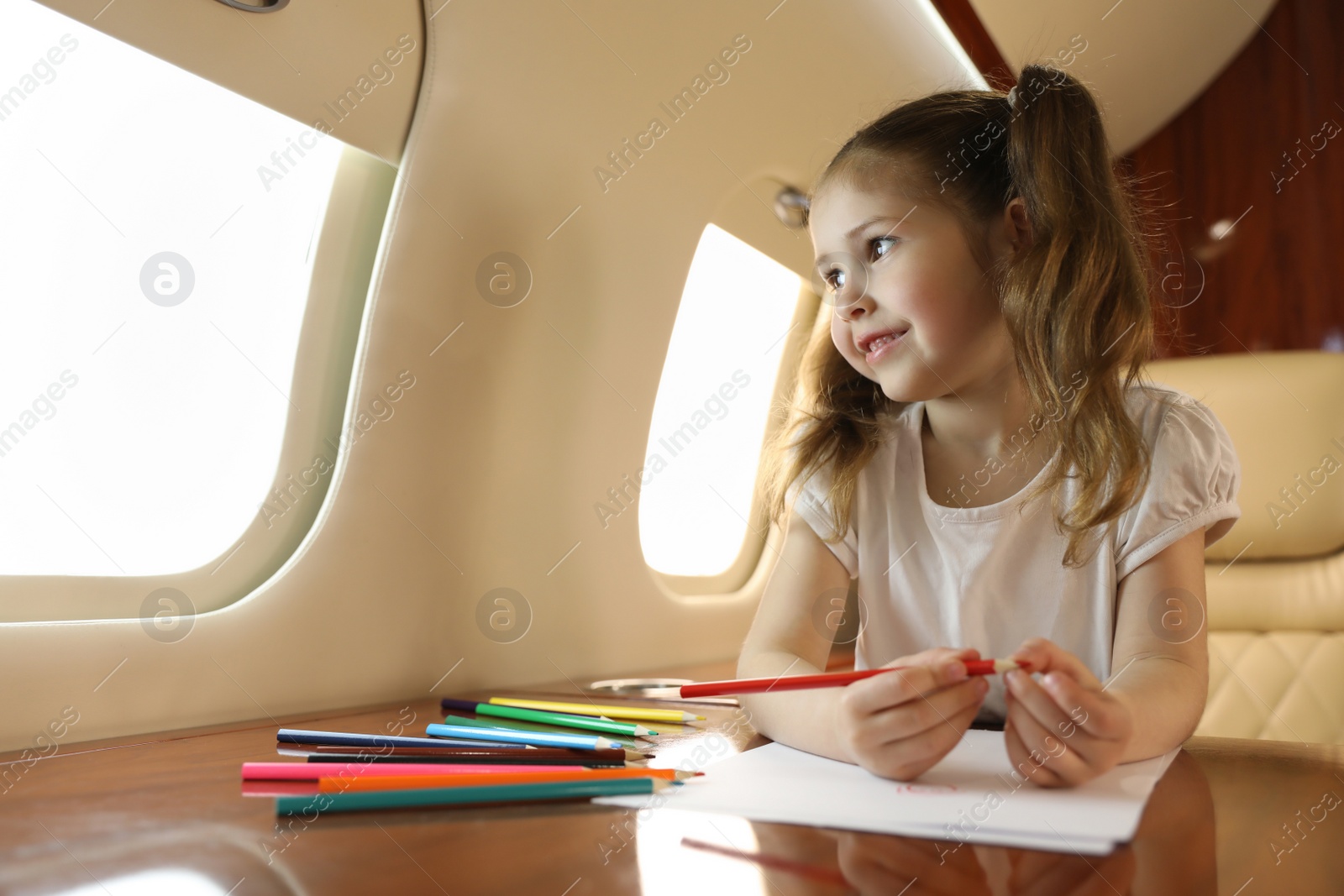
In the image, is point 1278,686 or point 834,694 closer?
point 834,694

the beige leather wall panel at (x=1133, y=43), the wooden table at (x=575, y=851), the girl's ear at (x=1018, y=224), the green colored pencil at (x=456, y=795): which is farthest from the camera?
the beige leather wall panel at (x=1133, y=43)

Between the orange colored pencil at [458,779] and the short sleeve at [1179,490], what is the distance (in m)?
0.54

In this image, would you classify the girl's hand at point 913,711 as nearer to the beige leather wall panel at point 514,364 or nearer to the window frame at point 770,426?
the beige leather wall panel at point 514,364

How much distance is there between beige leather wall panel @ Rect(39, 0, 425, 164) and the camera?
73 centimetres

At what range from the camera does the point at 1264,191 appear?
2391mm

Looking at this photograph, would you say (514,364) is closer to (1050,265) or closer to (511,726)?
(511,726)

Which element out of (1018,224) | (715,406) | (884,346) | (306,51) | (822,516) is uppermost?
(715,406)

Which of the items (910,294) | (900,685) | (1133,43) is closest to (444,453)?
(910,294)

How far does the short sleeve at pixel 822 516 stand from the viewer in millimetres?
1021

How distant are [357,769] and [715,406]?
1310mm

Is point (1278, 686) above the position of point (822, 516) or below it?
below

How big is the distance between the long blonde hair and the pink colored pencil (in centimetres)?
51

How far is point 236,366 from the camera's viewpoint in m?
0.94

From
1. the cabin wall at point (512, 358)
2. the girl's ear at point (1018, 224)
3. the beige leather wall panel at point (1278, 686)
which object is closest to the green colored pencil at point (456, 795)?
A: the cabin wall at point (512, 358)
